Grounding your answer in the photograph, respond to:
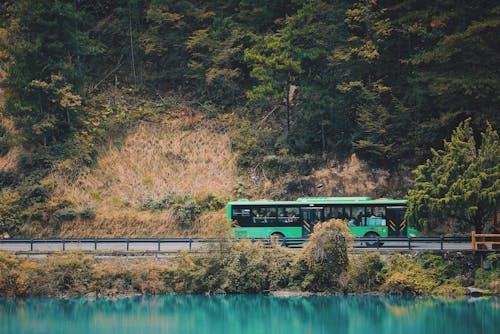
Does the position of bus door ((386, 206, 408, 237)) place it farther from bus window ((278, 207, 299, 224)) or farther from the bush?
the bush

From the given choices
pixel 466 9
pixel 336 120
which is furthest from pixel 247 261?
pixel 466 9

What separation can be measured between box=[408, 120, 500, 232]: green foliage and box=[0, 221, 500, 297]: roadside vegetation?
2153 millimetres

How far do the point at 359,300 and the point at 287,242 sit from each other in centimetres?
657

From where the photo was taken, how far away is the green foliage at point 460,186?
41031 mm

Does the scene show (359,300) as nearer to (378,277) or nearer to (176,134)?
(378,277)

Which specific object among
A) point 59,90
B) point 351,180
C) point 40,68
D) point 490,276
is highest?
point 40,68

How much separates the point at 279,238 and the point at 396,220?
650 cm

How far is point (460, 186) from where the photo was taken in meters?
41.2

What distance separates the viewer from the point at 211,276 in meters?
41.4

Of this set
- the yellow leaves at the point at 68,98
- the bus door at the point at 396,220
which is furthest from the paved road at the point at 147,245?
the yellow leaves at the point at 68,98

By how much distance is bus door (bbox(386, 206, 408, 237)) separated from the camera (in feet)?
149

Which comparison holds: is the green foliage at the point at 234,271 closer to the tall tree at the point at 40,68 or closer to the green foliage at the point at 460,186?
the green foliage at the point at 460,186

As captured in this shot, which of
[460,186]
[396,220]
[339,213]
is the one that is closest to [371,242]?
[396,220]

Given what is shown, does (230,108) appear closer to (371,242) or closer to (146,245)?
(146,245)
